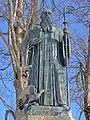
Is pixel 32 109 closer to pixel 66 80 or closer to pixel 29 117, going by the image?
pixel 29 117

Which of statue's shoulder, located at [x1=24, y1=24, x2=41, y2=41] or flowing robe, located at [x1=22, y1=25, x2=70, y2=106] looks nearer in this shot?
flowing robe, located at [x1=22, y1=25, x2=70, y2=106]

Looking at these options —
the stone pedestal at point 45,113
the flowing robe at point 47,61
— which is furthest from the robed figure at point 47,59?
the stone pedestal at point 45,113

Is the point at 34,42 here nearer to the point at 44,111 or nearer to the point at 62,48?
the point at 62,48

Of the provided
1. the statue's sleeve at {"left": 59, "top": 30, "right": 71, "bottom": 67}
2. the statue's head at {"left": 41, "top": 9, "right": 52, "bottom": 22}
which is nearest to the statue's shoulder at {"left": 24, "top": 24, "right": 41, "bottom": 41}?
the statue's head at {"left": 41, "top": 9, "right": 52, "bottom": 22}

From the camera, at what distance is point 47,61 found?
8766 millimetres

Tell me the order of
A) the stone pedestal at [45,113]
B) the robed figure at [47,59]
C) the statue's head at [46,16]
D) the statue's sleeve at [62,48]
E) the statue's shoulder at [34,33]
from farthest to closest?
the statue's head at [46,16]
the statue's shoulder at [34,33]
the statue's sleeve at [62,48]
the robed figure at [47,59]
the stone pedestal at [45,113]

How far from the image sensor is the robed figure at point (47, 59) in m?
8.52

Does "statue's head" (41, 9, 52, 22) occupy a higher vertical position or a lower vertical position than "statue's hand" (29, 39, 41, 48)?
higher

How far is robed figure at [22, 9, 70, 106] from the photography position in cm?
852

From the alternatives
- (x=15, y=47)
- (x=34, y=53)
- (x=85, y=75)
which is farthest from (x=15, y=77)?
(x=34, y=53)

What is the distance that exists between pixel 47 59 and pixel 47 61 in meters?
0.05

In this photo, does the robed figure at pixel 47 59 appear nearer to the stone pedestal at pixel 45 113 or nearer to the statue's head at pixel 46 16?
the statue's head at pixel 46 16

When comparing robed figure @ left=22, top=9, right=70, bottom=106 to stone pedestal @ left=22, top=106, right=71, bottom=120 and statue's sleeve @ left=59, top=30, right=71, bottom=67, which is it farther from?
stone pedestal @ left=22, top=106, right=71, bottom=120

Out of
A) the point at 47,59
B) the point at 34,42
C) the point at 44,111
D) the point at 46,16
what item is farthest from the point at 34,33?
the point at 44,111
